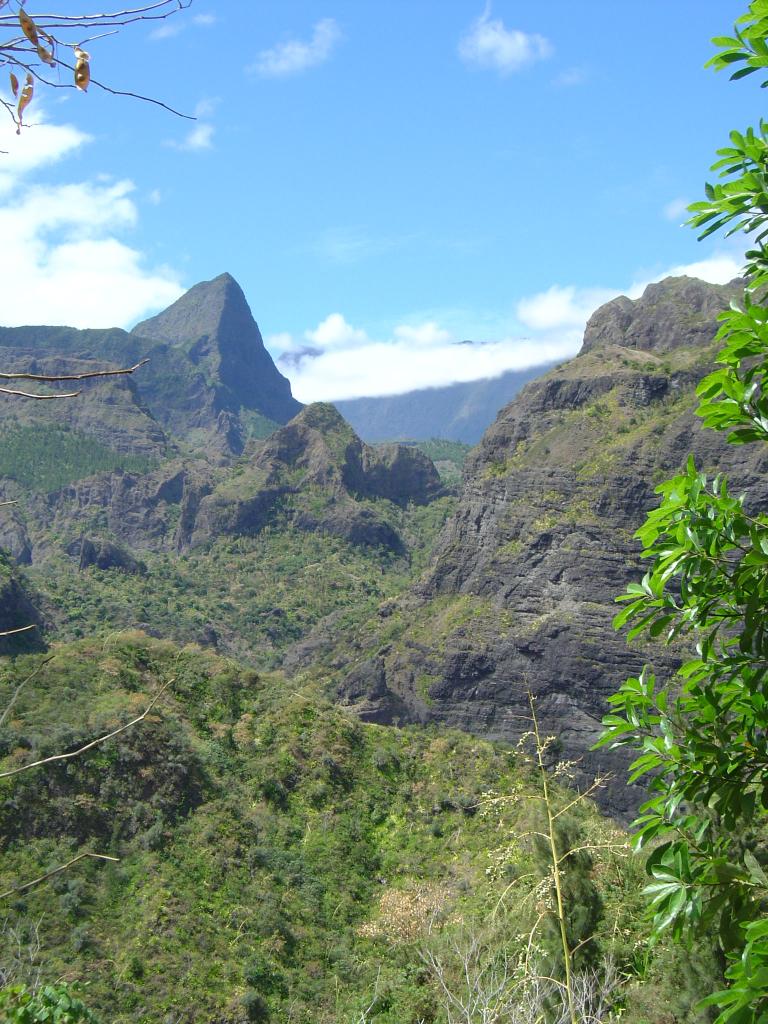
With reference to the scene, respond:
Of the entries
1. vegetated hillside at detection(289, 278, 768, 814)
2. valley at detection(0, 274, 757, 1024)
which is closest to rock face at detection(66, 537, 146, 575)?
valley at detection(0, 274, 757, 1024)

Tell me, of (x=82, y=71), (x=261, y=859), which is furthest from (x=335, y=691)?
(x=82, y=71)

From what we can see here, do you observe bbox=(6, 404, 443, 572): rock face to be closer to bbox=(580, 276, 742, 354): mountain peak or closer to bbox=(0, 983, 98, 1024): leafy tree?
bbox=(580, 276, 742, 354): mountain peak

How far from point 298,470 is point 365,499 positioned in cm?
1224

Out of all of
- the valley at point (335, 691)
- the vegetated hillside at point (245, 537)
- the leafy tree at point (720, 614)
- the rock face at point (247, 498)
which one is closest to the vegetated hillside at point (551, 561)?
the valley at point (335, 691)

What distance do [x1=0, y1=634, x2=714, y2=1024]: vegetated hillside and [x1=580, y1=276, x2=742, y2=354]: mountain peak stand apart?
58.6m

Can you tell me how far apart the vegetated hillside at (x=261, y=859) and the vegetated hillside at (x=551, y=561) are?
2095cm

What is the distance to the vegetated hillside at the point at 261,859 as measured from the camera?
60.6 feet

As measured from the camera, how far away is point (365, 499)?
456 feet

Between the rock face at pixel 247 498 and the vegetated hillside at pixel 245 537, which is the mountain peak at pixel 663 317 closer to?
the vegetated hillside at pixel 245 537

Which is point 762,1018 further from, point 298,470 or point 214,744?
point 298,470

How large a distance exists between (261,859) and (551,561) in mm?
42826

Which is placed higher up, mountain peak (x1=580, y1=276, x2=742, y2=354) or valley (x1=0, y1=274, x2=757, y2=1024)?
mountain peak (x1=580, y1=276, x2=742, y2=354)

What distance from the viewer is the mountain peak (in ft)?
278

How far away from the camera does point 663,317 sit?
8800 centimetres
